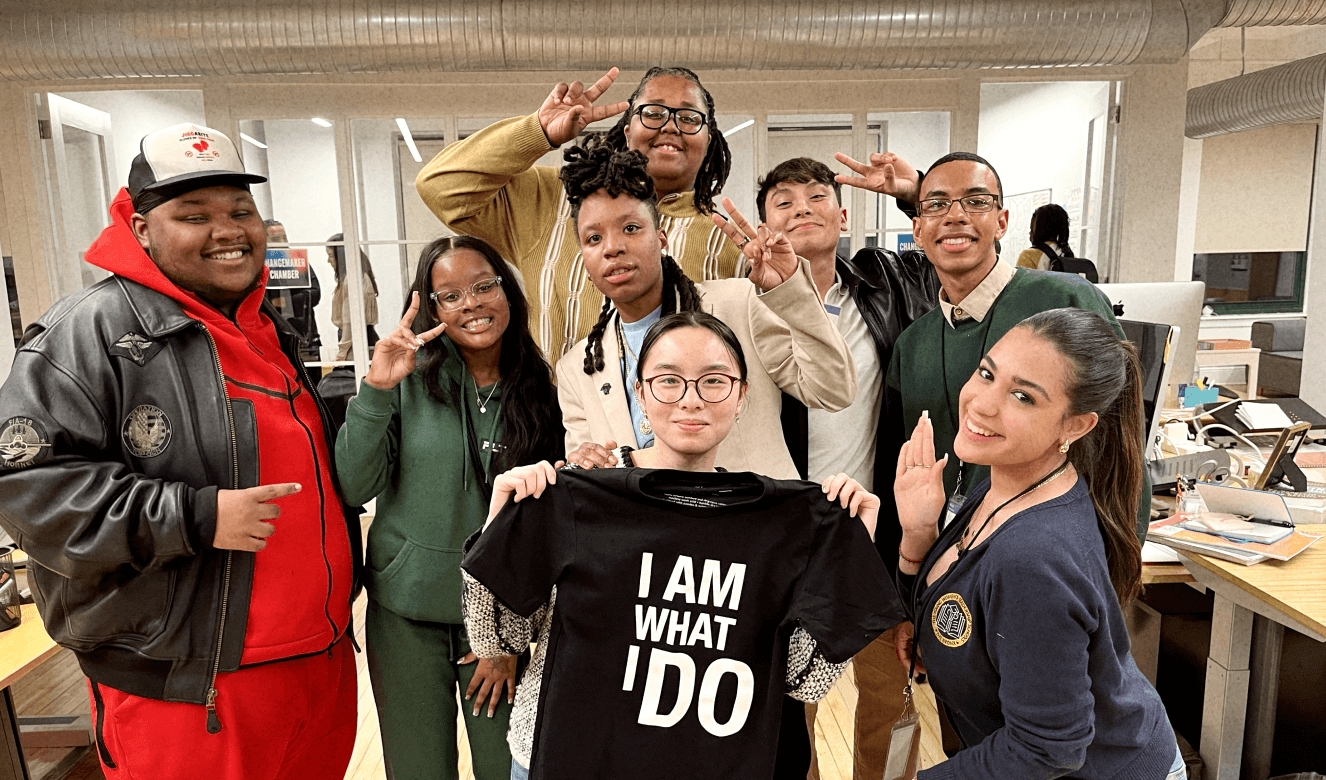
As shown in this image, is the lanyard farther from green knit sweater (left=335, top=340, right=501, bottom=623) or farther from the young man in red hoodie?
the young man in red hoodie

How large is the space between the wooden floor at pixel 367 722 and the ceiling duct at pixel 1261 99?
6169 mm

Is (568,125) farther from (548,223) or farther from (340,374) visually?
(340,374)

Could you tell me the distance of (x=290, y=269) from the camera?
5.34 m

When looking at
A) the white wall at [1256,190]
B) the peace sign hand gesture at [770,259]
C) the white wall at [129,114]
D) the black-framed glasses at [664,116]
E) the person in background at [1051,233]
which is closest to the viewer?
the peace sign hand gesture at [770,259]

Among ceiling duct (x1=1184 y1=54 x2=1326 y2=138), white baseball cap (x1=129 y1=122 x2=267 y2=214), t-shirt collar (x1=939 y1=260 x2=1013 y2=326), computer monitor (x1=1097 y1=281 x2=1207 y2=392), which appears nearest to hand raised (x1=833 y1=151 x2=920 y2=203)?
t-shirt collar (x1=939 y1=260 x2=1013 y2=326)

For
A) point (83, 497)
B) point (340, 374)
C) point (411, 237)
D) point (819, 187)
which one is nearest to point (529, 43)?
point (411, 237)

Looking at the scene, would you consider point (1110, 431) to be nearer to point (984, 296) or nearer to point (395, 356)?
point (984, 296)

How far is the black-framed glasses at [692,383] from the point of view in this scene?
1.39 meters

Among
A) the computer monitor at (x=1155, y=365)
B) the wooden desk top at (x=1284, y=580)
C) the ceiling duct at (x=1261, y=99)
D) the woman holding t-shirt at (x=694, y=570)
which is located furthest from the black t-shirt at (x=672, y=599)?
the ceiling duct at (x=1261, y=99)

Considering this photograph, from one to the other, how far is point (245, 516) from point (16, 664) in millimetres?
986

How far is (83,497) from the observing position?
1.39 meters

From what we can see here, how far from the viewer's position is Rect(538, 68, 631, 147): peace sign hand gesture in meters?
1.85

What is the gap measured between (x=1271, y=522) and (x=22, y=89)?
682cm

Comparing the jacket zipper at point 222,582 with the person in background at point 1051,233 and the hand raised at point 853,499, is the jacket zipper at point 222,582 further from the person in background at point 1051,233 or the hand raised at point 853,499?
the person in background at point 1051,233
